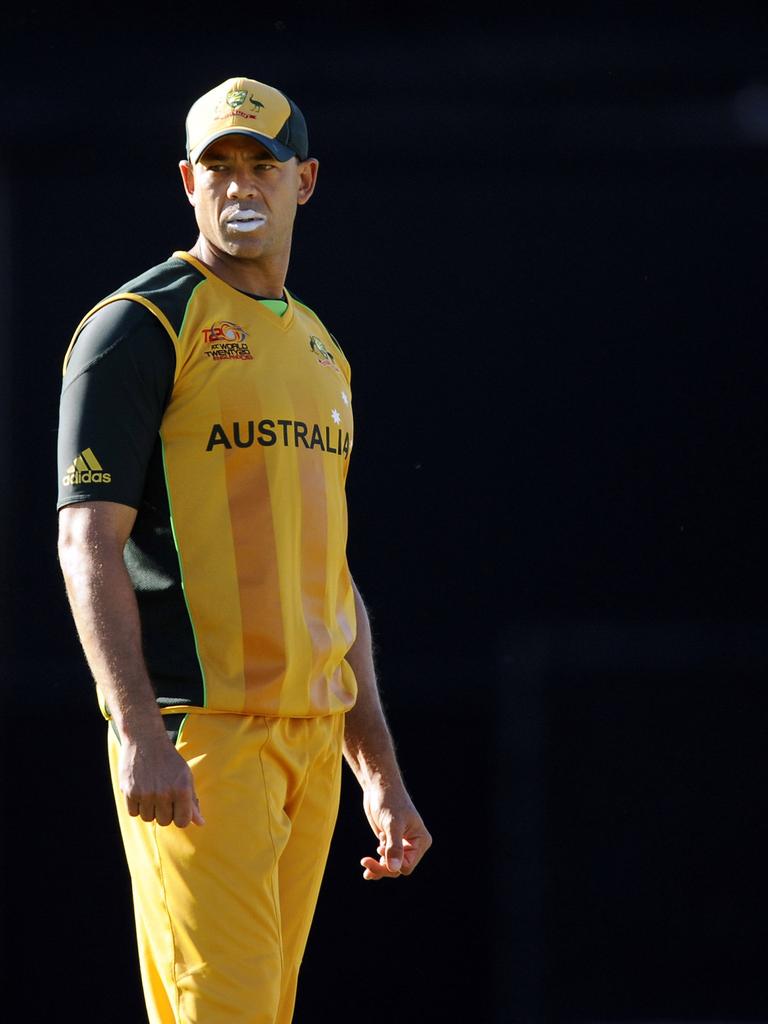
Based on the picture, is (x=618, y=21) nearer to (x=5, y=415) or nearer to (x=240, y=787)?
(x=5, y=415)

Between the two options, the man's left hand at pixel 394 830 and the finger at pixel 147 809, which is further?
the man's left hand at pixel 394 830

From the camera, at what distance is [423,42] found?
4.31 metres

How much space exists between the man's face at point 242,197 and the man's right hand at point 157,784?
29.2 inches

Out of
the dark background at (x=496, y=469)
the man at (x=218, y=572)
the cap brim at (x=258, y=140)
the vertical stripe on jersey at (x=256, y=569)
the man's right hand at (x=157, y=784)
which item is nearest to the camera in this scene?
the man's right hand at (x=157, y=784)

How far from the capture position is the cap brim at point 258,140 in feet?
7.67

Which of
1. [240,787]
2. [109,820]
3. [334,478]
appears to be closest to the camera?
[240,787]

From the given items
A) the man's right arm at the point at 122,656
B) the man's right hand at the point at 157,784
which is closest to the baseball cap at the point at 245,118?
the man's right arm at the point at 122,656

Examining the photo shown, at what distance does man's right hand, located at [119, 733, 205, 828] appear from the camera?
1995 mm

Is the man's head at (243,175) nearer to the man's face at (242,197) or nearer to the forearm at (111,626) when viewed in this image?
the man's face at (242,197)

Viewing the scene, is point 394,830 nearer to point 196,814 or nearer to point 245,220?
point 196,814

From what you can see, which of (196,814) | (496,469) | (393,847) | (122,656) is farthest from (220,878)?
(496,469)

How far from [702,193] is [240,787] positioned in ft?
8.98

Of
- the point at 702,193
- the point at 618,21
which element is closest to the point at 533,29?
the point at 618,21

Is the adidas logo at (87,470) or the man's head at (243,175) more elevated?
the man's head at (243,175)
